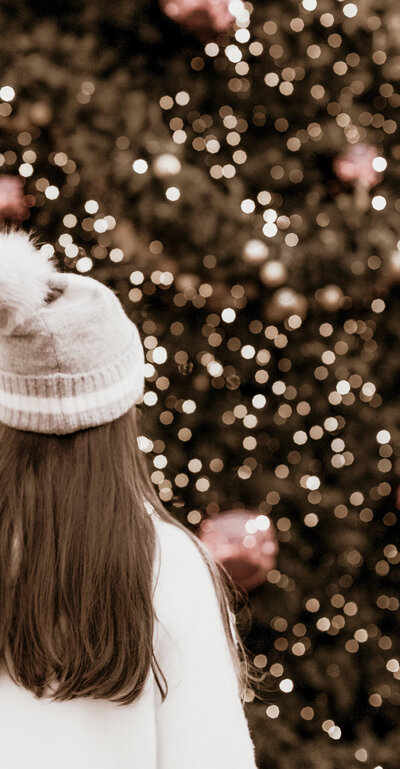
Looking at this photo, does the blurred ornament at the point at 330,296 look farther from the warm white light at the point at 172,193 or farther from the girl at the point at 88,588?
the girl at the point at 88,588

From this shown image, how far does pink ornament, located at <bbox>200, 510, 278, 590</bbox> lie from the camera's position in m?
1.57

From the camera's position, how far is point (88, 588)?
88cm

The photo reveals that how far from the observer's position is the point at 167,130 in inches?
64.2

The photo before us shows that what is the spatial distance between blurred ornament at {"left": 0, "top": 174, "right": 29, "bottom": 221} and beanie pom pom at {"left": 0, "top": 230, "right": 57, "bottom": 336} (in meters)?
0.83

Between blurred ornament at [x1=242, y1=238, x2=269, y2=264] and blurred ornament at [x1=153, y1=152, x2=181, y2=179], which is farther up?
blurred ornament at [x1=153, y1=152, x2=181, y2=179]

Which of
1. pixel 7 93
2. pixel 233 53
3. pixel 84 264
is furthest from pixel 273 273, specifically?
pixel 7 93

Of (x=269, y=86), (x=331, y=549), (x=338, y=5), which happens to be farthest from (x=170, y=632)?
(x=338, y=5)

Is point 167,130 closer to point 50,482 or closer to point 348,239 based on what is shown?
point 348,239

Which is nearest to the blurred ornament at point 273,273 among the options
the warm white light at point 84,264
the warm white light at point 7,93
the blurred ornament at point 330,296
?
the blurred ornament at point 330,296

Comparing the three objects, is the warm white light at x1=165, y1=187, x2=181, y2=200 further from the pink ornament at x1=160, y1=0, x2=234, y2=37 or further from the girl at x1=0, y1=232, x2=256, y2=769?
the girl at x1=0, y1=232, x2=256, y2=769

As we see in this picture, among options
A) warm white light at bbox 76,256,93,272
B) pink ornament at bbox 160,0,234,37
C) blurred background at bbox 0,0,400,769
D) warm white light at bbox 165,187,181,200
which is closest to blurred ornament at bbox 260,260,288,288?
blurred background at bbox 0,0,400,769

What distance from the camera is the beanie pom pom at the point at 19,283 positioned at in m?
0.75

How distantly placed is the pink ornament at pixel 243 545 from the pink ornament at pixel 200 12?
3.58ft

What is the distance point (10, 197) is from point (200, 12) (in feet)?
1.88
